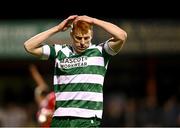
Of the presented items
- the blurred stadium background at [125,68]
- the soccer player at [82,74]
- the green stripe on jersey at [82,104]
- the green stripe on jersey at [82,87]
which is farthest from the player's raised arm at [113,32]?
the blurred stadium background at [125,68]

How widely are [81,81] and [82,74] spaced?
0.07m

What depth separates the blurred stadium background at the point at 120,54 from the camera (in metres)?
16.0

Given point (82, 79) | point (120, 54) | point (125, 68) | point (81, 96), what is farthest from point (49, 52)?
point (125, 68)

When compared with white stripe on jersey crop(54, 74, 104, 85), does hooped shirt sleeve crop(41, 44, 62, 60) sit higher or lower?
higher

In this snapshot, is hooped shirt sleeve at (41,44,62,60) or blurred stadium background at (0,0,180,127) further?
blurred stadium background at (0,0,180,127)

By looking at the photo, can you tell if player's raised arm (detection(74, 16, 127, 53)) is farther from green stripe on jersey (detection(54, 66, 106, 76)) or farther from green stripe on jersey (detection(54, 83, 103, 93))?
green stripe on jersey (detection(54, 83, 103, 93))

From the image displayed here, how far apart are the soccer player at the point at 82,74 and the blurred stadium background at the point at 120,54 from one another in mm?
8307

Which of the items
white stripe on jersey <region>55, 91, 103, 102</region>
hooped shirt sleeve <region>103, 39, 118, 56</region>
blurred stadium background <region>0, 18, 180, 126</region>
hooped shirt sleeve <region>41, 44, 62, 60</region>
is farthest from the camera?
blurred stadium background <region>0, 18, 180, 126</region>

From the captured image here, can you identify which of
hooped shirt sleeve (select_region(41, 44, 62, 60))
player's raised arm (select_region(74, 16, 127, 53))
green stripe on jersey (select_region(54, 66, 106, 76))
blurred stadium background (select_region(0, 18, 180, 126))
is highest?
player's raised arm (select_region(74, 16, 127, 53))

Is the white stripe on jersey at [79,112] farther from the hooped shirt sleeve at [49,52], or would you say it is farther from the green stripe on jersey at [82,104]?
the hooped shirt sleeve at [49,52]

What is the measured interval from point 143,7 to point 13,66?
2978 mm

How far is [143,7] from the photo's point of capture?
16.4m

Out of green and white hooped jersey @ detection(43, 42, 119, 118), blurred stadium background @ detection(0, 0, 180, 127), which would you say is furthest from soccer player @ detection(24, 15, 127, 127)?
blurred stadium background @ detection(0, 0, 180, 127)

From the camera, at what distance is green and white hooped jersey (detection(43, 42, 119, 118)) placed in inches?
275
